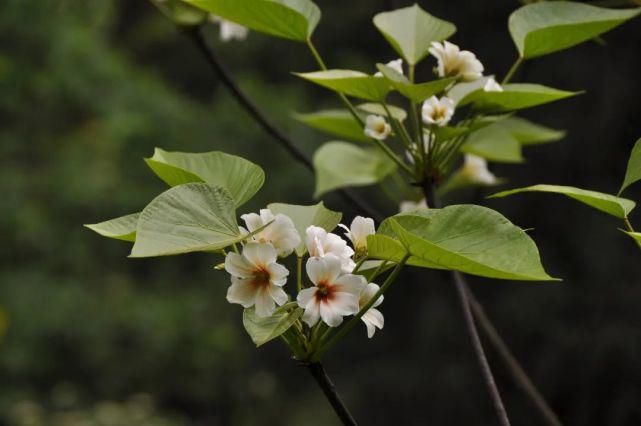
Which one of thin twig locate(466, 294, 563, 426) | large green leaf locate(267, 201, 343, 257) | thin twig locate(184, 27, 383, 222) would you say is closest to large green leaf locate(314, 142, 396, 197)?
thin twig locate(184, 27, 383, 222)

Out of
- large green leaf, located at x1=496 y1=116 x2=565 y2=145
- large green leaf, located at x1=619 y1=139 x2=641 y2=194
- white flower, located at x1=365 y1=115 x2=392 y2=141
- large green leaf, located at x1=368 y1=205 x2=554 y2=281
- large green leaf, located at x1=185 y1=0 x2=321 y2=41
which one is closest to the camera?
large green leaf, located at x1=368 y1=205 x2=554 y2=281

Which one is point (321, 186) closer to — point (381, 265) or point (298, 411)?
point (381, 265)

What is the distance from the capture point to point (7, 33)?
19.6 feet

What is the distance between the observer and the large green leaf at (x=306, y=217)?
0.66 meters

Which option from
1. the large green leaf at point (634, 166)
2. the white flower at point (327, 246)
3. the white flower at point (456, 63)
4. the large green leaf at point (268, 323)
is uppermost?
the large green leaf at point (634, 166)

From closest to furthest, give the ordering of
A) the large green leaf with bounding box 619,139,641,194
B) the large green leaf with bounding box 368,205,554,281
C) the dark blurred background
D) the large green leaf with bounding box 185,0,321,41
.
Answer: the large green leaf with bounding box 368,205,554,281
the large green leaf with bounding box 619,139,641,194
the large green leaf with bounding box 185,0,321,41
the dark blurred background

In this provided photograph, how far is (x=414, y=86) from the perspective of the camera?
743mm

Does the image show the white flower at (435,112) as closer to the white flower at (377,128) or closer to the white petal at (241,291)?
the white flower at (377,128)

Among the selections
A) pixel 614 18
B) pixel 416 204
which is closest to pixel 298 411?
pixel 416 204

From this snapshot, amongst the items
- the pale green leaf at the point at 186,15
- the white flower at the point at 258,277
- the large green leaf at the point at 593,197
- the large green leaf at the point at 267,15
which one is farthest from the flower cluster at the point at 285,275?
the pale green leaf at the point at 186,15

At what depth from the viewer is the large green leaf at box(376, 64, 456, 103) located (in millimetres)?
740

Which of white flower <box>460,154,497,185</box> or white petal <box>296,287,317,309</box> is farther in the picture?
white flower <box>460,154,497,185</box>

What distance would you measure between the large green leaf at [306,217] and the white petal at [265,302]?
0.05 meters

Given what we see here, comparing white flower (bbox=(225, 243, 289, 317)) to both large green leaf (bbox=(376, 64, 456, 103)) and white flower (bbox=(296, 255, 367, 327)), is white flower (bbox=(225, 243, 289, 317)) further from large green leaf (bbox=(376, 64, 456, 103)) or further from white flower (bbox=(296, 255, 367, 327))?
large green leaf (bbox=(376, 64, 456, 103))
